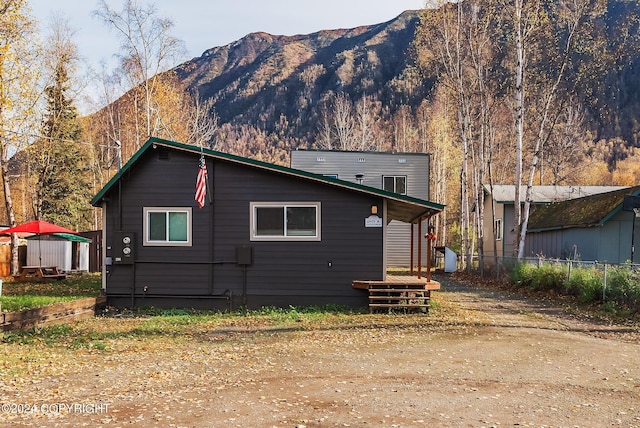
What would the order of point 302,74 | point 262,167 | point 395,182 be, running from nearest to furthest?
point 262,167
point 395,182
point 302,74

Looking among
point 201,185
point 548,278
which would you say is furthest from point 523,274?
point 201,185

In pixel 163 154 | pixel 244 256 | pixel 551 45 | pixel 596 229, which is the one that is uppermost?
pixel 551 45

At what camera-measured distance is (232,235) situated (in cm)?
1389

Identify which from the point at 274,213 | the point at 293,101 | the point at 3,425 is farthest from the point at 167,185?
the point at 293,101

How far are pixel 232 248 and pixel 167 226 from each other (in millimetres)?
1661

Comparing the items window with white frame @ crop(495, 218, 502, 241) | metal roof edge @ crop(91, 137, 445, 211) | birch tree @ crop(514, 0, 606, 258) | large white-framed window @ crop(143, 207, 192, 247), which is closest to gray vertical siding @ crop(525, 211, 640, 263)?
birch tree @ crop(514, 0, 606, 258)

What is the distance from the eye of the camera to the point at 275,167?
13656mm

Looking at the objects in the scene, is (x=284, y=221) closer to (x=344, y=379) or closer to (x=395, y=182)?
(x=344, y=379)

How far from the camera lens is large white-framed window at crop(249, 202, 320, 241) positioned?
13852 mm

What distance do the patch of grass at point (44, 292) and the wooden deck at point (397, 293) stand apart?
22.5 feet

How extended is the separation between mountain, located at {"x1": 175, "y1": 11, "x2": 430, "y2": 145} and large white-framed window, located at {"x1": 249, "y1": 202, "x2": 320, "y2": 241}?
263 ft

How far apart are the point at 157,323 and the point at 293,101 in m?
123

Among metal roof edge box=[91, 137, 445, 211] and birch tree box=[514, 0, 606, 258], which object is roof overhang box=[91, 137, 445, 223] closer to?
metal roof edge box=[91, 137, 445, 211]

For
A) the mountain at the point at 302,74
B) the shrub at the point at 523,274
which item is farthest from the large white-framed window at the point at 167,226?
the mountain at the point at 302,74
